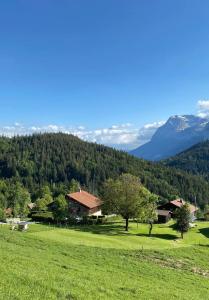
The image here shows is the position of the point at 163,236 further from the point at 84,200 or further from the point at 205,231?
the point at 84,200

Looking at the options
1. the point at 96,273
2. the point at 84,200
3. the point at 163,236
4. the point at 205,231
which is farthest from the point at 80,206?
the point at 96,273

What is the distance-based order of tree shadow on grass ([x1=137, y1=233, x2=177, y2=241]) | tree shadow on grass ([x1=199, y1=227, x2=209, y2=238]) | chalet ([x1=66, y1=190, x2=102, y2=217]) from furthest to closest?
chalet ([x1=66, y1=190, x2=102, y2=217]), tree shadow on grass ([x1=199, y1=227, x2=209, y2=238]), tree shadow on grass ([x1=137, y1=233, x2=177, y2=241])

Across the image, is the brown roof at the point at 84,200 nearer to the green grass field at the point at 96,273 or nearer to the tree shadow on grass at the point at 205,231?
the tree shadow on grass at the point at 205,231

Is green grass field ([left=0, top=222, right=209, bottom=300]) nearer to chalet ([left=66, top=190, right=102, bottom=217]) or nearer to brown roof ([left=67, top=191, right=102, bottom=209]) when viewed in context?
chalet ([left=66, top=190, right=102, bottom=217])

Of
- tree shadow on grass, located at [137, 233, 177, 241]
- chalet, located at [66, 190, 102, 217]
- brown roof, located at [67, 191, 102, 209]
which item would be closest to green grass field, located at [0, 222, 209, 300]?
tree shadow on grass, located at [137, 233, 177, 241]

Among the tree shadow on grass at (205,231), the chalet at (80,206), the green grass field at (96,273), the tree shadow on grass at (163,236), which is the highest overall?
the chalet at (80,206)

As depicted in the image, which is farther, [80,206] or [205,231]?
[80,206]

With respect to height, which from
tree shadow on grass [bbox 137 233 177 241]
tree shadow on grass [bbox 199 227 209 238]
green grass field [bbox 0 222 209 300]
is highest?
tree shadow on grass [bbox 199 227 209 238]

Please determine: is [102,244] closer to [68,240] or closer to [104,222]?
[68,240]

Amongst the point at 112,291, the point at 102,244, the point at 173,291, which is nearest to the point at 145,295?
the point at 112,291

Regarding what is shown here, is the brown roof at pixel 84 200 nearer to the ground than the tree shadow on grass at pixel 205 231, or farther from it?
farther from it

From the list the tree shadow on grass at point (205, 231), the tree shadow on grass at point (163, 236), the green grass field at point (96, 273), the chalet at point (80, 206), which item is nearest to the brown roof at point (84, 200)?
the chalet at point (80, 206)

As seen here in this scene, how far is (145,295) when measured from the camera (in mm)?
29609

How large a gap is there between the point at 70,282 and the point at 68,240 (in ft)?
118
